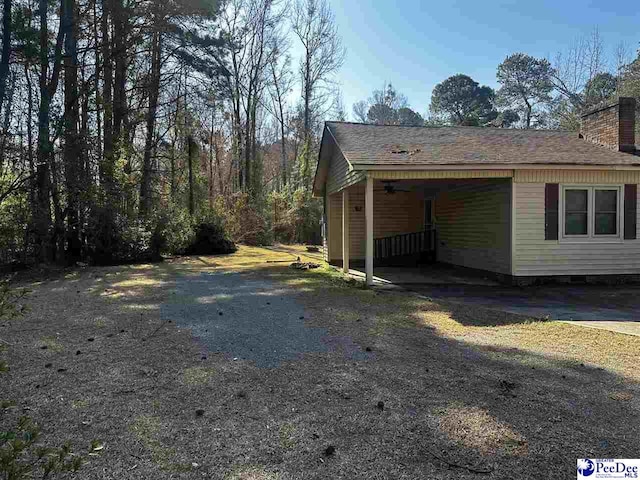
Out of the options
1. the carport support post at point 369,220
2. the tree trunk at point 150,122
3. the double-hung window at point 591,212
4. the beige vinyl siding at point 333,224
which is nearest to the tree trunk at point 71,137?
the tree trunk at point 150,122

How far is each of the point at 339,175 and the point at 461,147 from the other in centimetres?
355

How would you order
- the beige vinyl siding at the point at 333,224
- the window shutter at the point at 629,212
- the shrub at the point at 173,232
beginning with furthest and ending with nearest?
the shrub at the point at 173,232 < the beige vinyl siding at the point at 333,224 < the window shutter at the point at 629,212

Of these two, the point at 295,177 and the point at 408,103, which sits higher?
the point at 408,103

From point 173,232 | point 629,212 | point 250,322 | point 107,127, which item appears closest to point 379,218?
point 629,212

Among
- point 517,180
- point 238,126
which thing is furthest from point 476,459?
point 238,126

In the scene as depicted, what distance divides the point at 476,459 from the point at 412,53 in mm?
21024

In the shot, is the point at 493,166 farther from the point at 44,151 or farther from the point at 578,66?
the point at 578,66

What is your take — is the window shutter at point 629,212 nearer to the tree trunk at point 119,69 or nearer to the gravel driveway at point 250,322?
the gravel driveway at point 250,322

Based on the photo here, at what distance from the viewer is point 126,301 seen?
7.70 meters

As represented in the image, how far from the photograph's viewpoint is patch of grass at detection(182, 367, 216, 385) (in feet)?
12.4

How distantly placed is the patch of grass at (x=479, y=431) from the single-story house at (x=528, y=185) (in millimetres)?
6341

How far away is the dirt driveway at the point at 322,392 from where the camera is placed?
8.40 feet

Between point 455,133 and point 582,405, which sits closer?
point 582,405

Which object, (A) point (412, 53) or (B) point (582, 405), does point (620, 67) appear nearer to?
(A) point (412, 53)
